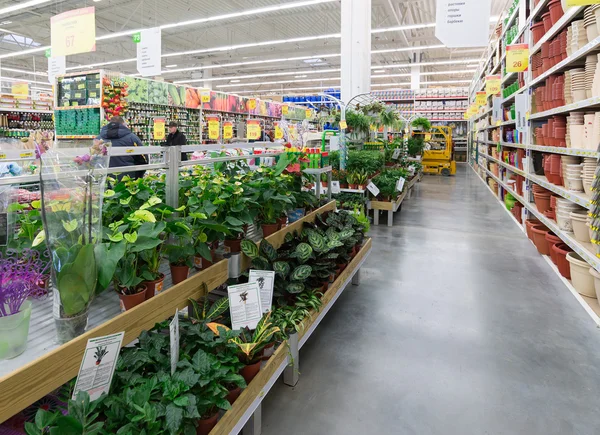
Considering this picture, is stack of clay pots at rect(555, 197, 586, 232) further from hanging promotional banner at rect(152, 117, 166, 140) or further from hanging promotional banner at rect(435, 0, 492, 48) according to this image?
hanging promotional banner at rect(152, 117, 166, 140)

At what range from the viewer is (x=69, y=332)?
125cm

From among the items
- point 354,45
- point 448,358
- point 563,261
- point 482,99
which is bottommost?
point 448,358

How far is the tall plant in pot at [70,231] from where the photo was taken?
4.00ft

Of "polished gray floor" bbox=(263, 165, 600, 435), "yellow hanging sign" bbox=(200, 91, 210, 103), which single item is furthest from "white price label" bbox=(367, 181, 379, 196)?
"yellow hanging sign" bbox=(200, 91, 210, 103)

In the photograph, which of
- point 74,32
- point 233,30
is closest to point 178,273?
point 74,32

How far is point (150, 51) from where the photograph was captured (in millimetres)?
8539

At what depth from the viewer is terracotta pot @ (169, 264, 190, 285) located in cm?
176

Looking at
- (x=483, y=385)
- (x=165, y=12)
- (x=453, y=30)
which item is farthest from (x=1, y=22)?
(x=483, y=385)

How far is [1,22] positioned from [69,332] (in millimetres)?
16561

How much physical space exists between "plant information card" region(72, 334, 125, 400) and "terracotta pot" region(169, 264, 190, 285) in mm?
471

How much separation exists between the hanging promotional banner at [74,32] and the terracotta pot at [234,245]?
5580 mm

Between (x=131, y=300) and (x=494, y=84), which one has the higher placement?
(x=494, y=84)

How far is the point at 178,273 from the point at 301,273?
30.9 inches

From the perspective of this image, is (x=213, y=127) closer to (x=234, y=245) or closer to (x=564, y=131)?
(x=564, y=131)
